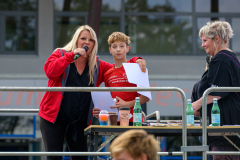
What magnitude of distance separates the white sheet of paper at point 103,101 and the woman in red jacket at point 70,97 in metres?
0.19

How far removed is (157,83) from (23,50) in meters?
3.74

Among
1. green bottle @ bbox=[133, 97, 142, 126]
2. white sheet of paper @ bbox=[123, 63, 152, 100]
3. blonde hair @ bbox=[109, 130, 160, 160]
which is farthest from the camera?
white sheet of paper @ bbox=[123, 63, 152, 100]

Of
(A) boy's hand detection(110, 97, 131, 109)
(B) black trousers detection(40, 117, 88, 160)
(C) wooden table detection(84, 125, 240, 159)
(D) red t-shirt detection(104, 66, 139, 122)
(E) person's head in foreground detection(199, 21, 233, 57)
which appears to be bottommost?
(B) black trousers detection(40, 117, 88, 160)

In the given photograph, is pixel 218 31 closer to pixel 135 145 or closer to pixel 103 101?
pixel 103 101

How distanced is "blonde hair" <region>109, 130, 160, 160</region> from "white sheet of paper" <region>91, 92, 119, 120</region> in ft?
7.97

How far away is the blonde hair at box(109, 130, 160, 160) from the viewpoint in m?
2.80

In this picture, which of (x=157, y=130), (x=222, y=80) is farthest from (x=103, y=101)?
(x=222, y=80)

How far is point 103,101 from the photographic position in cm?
530

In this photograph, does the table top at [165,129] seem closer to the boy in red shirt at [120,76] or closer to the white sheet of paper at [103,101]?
the white sheet of paper at [103,101]

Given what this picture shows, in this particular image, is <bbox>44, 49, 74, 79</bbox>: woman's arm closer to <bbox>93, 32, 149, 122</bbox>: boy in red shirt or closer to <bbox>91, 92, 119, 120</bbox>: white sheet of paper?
<bbox>91, 92, 119, 120</bbox>: white sheet of paper

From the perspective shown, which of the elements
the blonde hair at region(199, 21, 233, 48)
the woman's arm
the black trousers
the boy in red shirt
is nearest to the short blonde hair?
the blonde hair at region(199, 21, 233, 48)

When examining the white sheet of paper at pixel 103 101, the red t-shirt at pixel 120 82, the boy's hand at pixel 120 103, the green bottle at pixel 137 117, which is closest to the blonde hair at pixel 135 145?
the green bottle at pixel 137 117

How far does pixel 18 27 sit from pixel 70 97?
27.2 feet

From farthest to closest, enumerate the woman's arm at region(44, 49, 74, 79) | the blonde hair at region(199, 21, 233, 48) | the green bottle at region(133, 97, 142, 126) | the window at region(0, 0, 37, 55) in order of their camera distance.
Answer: the window at region(0, 0, 37, 55)
the blonde hair at region(199, 21, 233, 48)
the woman's arm at region(44, 49, 74, 79)
the green bottle at region(133, 97, 142, 126)
